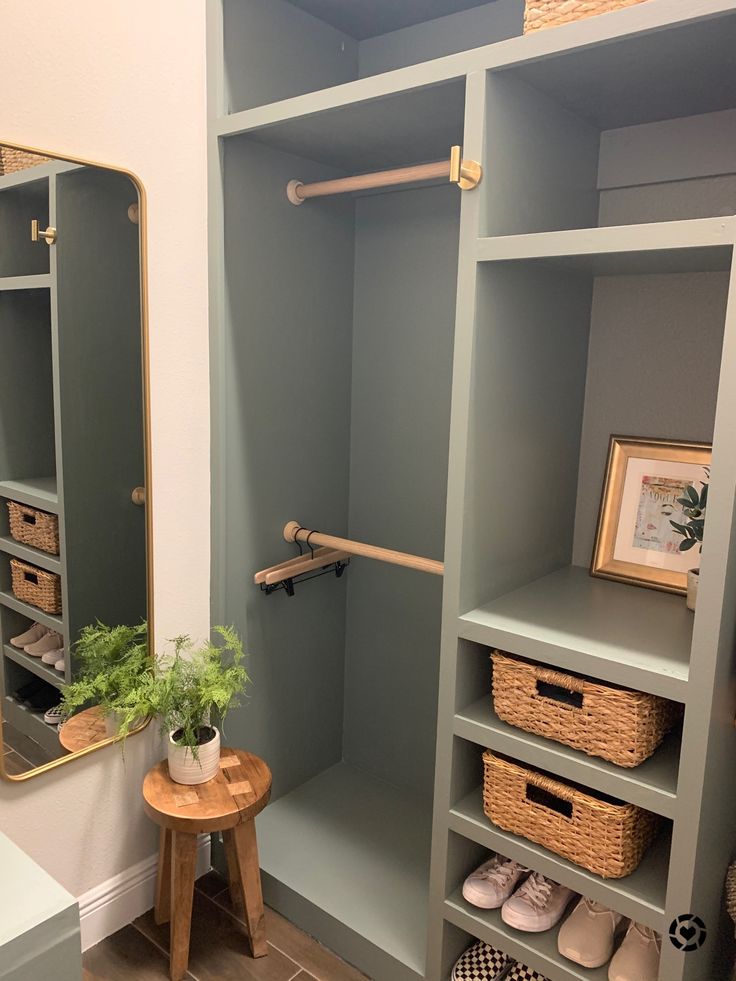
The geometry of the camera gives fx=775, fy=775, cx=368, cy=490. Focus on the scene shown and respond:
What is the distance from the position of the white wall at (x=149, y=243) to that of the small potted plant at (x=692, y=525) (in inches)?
45.3

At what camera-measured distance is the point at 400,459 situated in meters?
2.25

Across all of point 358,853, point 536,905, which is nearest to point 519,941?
point 536,905

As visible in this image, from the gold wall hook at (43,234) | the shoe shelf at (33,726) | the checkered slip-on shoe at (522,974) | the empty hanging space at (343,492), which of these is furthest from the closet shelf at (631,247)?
the checkered slip-on shoe at (522,974)

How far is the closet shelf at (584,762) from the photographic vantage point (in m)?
1.35

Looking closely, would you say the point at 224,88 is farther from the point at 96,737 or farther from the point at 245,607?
the point at 96,737

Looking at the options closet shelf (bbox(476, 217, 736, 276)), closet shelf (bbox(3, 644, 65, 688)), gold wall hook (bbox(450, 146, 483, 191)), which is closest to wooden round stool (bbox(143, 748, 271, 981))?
closet shelf (bbox(3, 644, 65, 688))

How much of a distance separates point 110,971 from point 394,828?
0.80 meters

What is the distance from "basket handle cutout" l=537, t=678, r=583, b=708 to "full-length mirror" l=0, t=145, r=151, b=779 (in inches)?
38.3

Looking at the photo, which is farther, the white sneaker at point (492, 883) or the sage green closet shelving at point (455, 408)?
the white sneaker at point (492, 883)

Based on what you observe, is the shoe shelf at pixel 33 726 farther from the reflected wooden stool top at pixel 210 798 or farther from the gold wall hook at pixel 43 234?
the gold wall hook at pixel 43 234

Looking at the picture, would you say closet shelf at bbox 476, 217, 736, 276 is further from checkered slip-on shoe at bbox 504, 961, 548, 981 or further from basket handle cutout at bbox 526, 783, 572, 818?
checkered slip-on shoe at bbox 504, 961, 548, 981

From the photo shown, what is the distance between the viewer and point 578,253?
4.34 feet

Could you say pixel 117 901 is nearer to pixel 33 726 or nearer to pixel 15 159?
pixel 33 726

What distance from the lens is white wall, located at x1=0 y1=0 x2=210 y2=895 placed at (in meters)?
1.57
